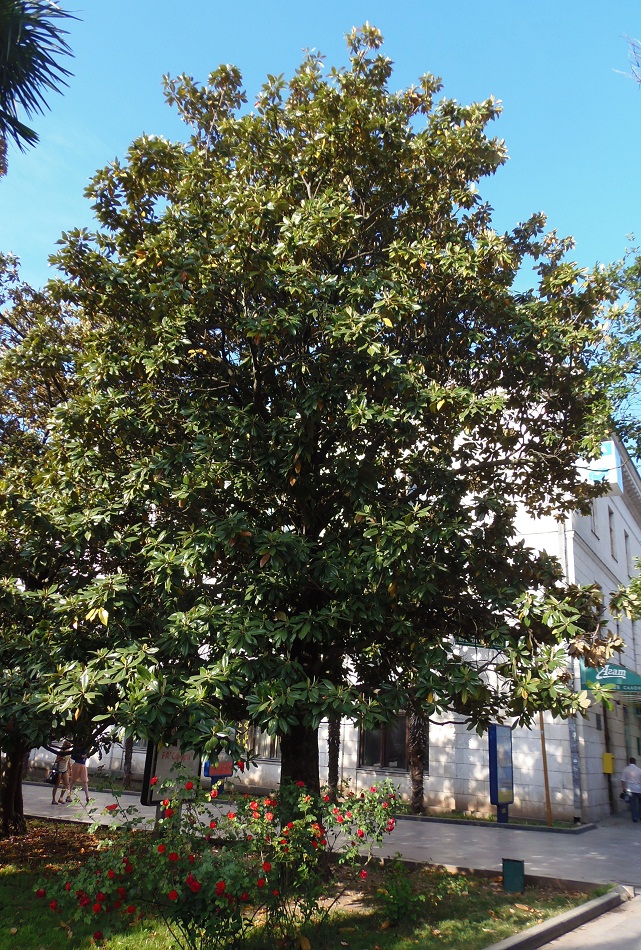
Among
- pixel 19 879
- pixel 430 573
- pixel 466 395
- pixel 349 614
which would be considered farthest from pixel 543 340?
pixel 19 879

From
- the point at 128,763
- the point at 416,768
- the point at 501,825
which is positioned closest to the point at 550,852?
the point at 501,825

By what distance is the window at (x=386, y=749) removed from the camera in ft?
65.9

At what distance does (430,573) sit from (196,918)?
3.77m

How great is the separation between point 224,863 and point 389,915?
274cm

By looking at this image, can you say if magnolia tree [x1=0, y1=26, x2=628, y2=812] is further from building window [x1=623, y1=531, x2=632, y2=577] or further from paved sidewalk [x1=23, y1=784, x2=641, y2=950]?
building window [x1=623, y1=531, x2=632, y2=577]

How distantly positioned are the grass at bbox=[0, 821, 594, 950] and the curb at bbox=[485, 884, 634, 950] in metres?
0.22

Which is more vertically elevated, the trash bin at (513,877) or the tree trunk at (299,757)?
the tree trunk at (299,757)

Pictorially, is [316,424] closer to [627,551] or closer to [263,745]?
[263,745]

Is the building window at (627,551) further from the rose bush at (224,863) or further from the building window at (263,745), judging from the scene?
the rose bush at (224,863)

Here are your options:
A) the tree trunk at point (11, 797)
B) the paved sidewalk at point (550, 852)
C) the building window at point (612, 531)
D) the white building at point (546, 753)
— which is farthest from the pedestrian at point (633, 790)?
the tree trunk at point (11, 797)

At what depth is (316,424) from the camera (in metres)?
8.22

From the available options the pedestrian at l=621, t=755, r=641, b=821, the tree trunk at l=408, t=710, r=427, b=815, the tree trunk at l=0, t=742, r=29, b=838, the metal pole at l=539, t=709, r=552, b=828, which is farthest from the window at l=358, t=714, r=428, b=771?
the tree trunk at l=0, t=742, r=29, b=838

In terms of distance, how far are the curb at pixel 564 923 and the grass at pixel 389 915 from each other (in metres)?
0.22

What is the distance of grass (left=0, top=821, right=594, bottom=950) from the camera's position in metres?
6.59
